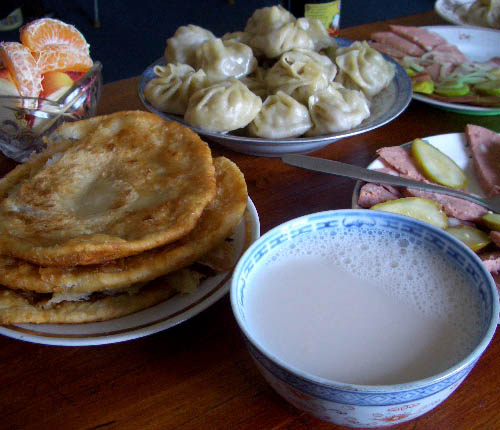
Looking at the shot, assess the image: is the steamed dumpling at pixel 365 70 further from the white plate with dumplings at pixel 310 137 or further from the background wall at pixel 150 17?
the background wall at pixel 150 17

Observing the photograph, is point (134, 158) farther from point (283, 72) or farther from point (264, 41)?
point (264, 41)

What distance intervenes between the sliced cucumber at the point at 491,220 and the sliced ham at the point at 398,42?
1153 mm

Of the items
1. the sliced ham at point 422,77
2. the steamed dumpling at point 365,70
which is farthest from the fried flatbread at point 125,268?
the sliced ham at point 422,77

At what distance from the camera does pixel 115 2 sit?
5297 millimetres

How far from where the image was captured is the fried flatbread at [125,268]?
81 cm

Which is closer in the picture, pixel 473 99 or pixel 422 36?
pixel 473 99

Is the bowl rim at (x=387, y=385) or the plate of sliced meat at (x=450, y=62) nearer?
the bowl rim at (x=387, y=385)

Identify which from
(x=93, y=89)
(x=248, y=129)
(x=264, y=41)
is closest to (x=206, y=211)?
(x=248, y=129)

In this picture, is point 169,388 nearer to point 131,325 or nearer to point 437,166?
point 131,325

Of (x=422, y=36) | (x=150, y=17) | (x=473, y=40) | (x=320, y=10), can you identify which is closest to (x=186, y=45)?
(x=320, y=10)

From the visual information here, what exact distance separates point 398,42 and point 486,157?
38.0 inches

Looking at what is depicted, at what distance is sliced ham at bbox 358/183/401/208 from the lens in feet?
3.66

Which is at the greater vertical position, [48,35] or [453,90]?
[48,35]

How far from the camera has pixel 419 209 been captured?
1094 millimetres
